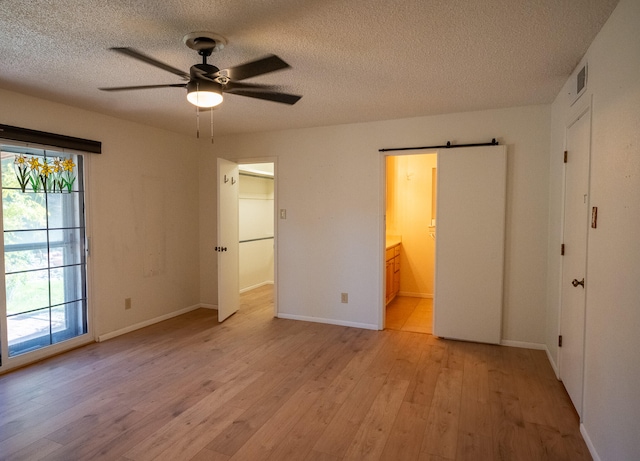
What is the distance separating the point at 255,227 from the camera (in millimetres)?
6699

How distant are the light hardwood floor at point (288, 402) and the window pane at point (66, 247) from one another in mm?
933

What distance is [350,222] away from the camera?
4.45 metres

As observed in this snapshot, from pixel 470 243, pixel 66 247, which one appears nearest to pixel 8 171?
→ pixel 66 247

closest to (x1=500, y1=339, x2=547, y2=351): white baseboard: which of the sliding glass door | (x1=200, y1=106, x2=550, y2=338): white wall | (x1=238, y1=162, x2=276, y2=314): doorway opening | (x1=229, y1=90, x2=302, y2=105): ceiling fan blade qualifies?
(x1=200, y1=106, x2=550, y2=338): white wall

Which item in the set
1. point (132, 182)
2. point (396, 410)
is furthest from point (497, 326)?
point (132, 182)

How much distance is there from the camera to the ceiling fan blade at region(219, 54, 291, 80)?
6.40ft

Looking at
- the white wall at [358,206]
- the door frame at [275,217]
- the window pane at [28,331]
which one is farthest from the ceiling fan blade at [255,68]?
the window pane at [28,331]

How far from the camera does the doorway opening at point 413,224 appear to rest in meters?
5.84

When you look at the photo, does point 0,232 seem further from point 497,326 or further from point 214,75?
point 497,326

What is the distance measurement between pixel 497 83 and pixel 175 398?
356 cm

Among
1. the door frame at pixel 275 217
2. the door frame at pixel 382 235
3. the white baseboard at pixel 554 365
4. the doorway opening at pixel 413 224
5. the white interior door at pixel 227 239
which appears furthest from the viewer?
the doorway opening at pixel 413 224

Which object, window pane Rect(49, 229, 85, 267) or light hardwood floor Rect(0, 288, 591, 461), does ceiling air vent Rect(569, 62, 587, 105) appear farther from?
window pane Rect(49, 229, 85, 267)

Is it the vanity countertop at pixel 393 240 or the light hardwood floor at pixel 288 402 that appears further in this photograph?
the vanity countertop at pixel 393 240

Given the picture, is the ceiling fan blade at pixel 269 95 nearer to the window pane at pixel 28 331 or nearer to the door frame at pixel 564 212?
the door frame at pixel 564 212
